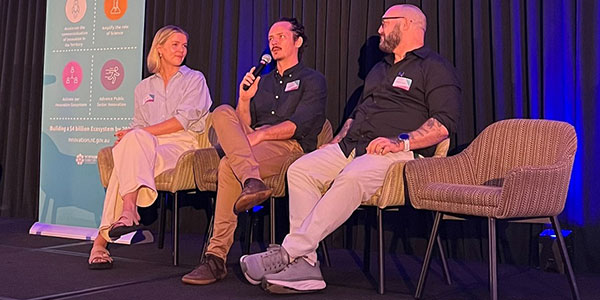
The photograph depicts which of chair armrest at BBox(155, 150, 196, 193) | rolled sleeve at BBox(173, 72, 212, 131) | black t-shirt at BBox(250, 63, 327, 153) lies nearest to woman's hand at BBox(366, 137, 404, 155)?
black t-shirt at BBox(250, 63, 327, 153)

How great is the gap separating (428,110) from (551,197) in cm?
71

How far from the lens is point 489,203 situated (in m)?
2.20

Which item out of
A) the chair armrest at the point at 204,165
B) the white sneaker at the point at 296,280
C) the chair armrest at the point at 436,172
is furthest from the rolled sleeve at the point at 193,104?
the chair armrest at the point at 436,172

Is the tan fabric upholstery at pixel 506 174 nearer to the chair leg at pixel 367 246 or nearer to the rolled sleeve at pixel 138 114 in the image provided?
the chair leg at pixel 367 246

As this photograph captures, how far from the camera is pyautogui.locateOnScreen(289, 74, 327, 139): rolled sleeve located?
303 cm

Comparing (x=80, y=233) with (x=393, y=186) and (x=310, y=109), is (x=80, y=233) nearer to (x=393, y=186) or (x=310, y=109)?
(x=310, y=109)

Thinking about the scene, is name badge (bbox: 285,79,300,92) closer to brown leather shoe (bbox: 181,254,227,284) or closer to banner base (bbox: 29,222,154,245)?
brown leather shoe (bbox: 181,254,227,284)

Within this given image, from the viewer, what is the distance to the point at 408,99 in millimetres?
2834

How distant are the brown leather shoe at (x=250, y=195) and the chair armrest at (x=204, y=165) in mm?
610

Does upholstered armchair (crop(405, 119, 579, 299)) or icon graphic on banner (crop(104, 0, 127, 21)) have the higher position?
icon graphic on banner (crop(104, 0, 127, 21))

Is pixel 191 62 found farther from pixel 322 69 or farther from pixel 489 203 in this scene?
pixel 489 203

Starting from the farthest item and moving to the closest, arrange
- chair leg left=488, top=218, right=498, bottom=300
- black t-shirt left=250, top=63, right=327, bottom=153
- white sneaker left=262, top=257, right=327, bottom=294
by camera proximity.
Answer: black t-shirt left=250, top=63, right=327, bottom=153, white sneaker left=262, top=257, right=327, bottom=294, chair leg left=488, top=218, right=498, bottom=300

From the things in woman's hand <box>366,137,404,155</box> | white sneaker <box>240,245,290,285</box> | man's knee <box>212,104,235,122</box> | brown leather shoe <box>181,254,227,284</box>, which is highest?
man's knee <box>212,104,235,122</box>

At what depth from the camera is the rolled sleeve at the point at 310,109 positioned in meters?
3.03
